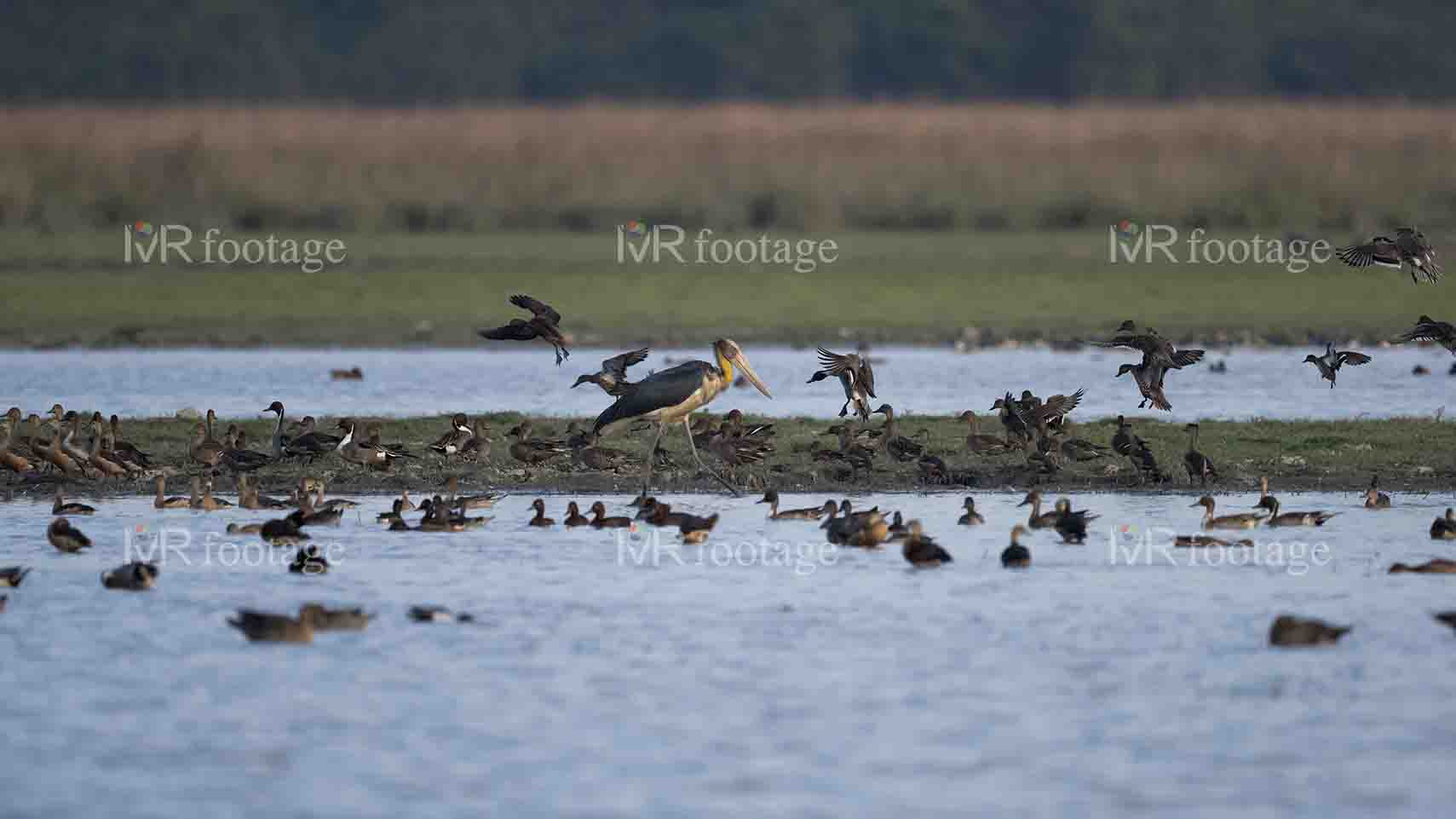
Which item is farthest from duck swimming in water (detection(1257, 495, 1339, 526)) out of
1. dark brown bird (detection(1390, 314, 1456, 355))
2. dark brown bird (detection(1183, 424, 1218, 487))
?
dark brown bird (detection(1390, 314, 1456, 355))

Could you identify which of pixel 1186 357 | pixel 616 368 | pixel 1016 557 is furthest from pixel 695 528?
pixel 1186 357

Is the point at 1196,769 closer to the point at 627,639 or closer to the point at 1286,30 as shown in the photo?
the point at 627,639

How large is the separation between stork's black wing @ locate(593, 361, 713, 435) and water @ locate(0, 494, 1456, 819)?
5.45 ft

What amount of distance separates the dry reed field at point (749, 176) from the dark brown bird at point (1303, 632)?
2968cm

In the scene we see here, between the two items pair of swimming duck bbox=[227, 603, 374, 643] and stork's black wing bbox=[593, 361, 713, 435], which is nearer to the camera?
pair of swimming duck bbox=[227, 603, 374, 643]

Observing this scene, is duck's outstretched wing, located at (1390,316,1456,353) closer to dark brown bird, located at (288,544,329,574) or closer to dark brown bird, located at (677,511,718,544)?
dark brown bird, located at (677,511,718,544)

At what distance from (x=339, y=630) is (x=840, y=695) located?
2.57 metres

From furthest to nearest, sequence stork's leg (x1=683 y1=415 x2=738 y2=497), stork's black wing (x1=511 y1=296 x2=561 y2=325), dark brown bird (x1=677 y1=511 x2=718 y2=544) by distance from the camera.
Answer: stork's leg (x1=683 y1=415 x2=738 y2=497) → stork's black wing (x1=511 y1=296 x2=561 y2=325) → dark brown bird (x1=677 y1=511 x2=718 y2=544)

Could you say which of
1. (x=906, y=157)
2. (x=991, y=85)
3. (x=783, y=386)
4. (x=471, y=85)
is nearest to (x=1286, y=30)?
(x=991, y=85)

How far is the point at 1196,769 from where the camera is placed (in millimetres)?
8789

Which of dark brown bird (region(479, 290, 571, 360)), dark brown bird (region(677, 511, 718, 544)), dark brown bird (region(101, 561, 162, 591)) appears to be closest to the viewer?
dark brown bird (region(101, 561, 162, 591))

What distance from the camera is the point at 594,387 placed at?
72.6 ft

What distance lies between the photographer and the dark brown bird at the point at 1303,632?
35.2 ft

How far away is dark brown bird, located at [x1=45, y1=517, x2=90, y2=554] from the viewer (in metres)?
12.9
